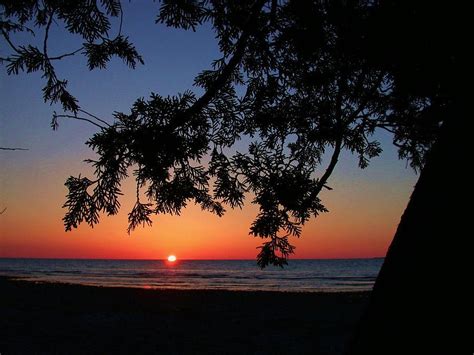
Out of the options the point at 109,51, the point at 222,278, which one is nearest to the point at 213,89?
the point at 109,51

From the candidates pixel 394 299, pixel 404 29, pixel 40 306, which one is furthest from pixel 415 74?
pixel 40 306

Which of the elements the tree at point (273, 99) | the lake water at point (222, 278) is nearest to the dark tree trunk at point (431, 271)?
the tree at point (273, 99)

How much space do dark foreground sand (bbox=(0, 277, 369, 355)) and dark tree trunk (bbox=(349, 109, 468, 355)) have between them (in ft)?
28.4

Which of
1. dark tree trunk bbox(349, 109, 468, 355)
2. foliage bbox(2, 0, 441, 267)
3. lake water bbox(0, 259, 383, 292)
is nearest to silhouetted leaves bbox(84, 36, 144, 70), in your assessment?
foliage bbox(2, 0, 441, 267)

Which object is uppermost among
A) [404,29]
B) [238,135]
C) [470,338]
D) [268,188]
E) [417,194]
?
[404,29]

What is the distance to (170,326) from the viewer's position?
12289 mm

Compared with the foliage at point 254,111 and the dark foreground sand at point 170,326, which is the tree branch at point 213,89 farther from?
the dark foreground sand at point 170,326

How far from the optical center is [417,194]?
1.30m

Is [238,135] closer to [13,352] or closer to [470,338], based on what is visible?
[470,338]

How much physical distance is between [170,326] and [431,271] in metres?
12.1

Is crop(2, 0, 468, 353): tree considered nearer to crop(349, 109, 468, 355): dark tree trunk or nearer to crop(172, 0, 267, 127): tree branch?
crop(172, 0, 267, 127): tree branch

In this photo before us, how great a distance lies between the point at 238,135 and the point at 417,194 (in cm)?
245

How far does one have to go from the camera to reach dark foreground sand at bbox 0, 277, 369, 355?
30.9 ft

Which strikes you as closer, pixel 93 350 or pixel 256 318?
pixel 93 350
